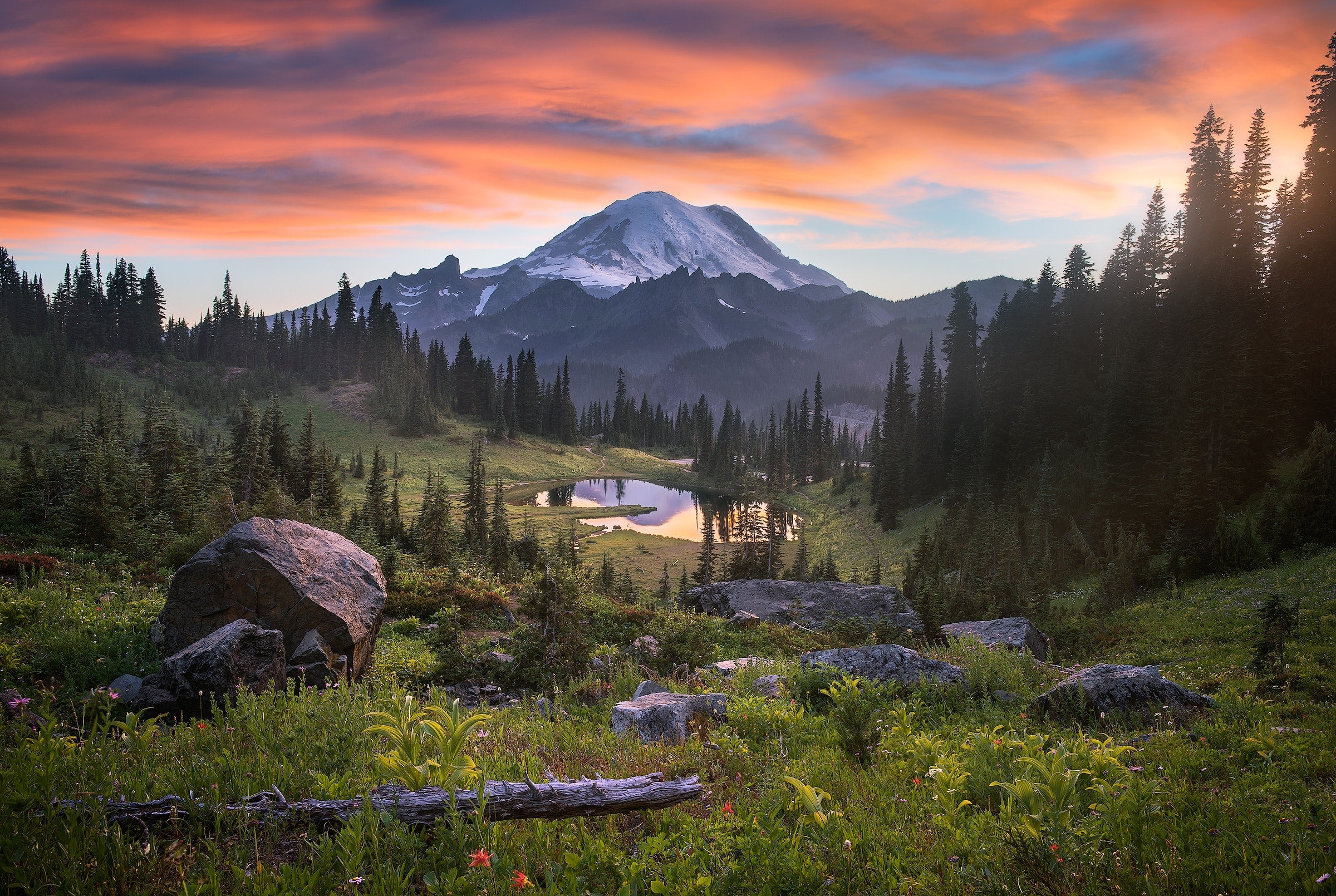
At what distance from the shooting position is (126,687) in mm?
8680

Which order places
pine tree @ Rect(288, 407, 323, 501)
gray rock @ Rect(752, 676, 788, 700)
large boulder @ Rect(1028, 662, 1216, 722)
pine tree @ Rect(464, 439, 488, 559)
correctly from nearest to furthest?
large boulder @ Rect(1028, 662, 1216, 722), gray rock @ Rect(752, 676, 788, 700), pine tree @ Rect(288, 407, 323, 501), pine tree @ Rect(464, 439, 488, 559)

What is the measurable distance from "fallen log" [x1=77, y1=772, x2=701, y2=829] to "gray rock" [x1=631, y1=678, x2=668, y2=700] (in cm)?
519

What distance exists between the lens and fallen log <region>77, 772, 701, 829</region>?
4.04 meters

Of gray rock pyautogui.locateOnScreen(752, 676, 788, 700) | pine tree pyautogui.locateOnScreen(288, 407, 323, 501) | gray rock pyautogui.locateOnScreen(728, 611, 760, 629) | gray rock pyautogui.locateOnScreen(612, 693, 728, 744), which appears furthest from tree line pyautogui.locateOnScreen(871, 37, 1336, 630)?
pine tree pyautogui.locateOnScreen(288, 407, 323, 501)

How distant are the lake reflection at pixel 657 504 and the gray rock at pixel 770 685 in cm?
3903

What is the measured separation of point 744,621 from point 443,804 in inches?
606

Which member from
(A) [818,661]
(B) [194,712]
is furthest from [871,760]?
(B) [194,712]

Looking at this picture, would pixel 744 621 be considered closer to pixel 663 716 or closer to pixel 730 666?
pixel 730 666

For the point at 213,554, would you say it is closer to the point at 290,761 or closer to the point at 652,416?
the point at 290,761

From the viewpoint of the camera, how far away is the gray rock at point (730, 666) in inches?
477

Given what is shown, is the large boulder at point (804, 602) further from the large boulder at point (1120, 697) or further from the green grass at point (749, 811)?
the green grass at point (749, 811)

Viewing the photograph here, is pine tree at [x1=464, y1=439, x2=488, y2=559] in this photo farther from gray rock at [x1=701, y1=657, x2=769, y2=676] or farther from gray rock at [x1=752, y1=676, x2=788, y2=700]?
gray rock at [x1=752, y1=676, x2=788, y2=700]

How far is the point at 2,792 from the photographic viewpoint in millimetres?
3660

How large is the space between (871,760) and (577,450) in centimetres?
14406
